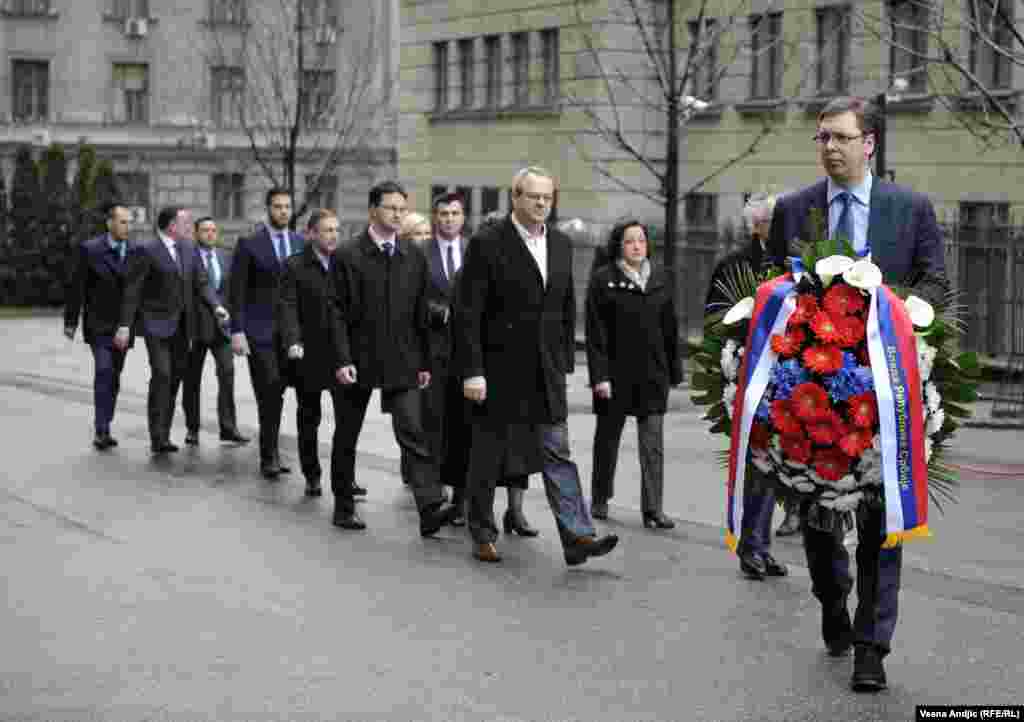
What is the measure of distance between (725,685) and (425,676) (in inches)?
45.6

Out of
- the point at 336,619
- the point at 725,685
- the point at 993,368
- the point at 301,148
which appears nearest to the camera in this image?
the point at 725,685

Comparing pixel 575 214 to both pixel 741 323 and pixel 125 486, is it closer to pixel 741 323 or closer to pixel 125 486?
pixel 125 486

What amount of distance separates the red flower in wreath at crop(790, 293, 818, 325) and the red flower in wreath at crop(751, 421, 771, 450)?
0.45 metres

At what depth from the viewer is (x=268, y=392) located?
48.1 feet

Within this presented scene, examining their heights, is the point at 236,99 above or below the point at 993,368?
above

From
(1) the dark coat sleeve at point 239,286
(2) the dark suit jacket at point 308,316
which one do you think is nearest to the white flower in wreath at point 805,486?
(2) the dark suit jacket at point 308,316

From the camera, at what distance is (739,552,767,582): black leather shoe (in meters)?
9.98

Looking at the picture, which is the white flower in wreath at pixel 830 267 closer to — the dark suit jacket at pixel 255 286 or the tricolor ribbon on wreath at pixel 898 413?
the tricolor ribbon on wreath at pixel 898 413

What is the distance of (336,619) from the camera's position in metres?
9.01

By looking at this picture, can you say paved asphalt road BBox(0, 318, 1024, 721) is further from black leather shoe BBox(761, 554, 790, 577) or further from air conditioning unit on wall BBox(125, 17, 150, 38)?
air conditioning unit on wall BBox(125, 17, 150, 38)

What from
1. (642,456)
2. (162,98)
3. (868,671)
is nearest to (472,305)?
(642,456)

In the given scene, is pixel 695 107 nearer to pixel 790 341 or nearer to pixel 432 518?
pixel 432 518

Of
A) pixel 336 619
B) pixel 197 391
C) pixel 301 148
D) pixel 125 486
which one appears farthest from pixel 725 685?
pixel 301 148

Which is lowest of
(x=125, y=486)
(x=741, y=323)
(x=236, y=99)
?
(x=125, y=486)
